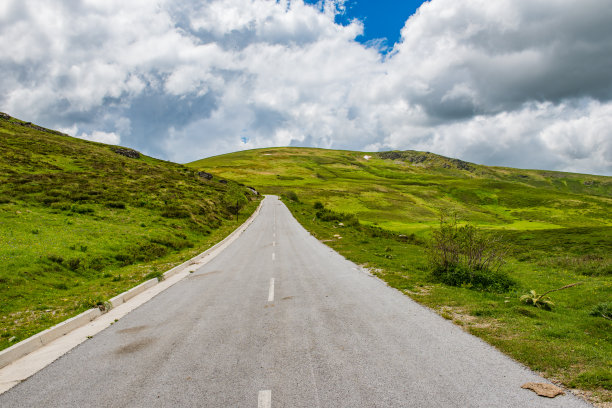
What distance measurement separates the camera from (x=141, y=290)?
11.8 m

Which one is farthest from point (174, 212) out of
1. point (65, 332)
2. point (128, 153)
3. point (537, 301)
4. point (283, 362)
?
point (128, 153)

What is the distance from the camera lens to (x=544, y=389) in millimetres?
4391

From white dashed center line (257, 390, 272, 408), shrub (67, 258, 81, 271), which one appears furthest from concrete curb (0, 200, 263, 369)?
white dashed center line (257, 390, 272, 408)

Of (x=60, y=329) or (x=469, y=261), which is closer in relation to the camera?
(x=60, y=329)

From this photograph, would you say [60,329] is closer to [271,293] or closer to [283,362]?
[271,293]

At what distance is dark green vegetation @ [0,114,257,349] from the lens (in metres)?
10.3

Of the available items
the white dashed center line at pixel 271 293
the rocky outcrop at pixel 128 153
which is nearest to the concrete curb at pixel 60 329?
the white dashed center line at pixel 271 293

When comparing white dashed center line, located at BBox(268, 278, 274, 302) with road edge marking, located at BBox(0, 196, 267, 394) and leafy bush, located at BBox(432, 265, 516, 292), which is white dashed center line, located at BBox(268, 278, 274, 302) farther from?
leafy bush, located at BBox(432, 265, 516, 292)

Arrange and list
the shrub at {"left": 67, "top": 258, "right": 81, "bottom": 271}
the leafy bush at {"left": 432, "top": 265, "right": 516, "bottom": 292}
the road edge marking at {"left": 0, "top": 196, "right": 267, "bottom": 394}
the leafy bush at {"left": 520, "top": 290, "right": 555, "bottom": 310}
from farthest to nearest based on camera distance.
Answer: the shrub at {"left": 67, "top": 258, "right": 81, "bottom": 271} → the leafy bush at {"left": 432, "top": 265, "right": 516, "bottom": 292} → the leafy bush at {"left": 520, "top": 290, "right": 555, "bottom": 310} → the road edge marking at {"left": 0, "top": 196, "right": 267, "bottom": 394}

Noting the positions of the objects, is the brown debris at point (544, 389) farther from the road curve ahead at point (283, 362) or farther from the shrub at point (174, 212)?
the shrub at point (174, 212)

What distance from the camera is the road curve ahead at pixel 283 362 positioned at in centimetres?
432

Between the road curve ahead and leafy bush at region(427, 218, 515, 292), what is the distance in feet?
11.8

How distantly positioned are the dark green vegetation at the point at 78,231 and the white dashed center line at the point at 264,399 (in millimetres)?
6604

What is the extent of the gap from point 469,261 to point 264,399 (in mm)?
10723
